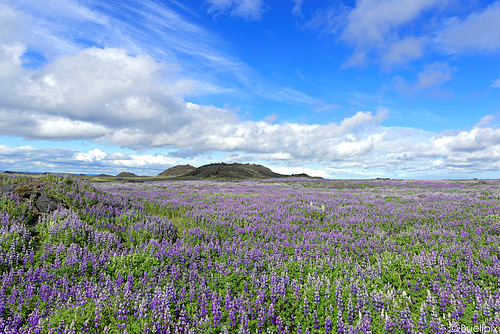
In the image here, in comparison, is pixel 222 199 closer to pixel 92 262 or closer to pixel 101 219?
pixel 101 219

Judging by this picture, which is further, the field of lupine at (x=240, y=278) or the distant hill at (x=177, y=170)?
the distant hill at (x=177, y=170)

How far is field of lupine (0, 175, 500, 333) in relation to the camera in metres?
4.43

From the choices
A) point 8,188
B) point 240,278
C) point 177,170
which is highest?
point 177,170

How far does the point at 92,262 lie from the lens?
6.46m

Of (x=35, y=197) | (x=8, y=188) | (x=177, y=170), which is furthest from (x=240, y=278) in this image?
(x=177, y=170)

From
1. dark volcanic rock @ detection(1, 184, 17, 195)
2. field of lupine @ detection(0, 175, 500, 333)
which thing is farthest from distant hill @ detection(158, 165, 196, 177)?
field of lupine @ detection(0, 175, 500, 333)

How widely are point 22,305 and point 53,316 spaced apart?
916mm

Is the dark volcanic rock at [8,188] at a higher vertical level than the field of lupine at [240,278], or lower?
higher

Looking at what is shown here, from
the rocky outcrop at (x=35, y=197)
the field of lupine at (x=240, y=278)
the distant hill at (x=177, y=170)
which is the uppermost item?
the distant hill at (x=177, y=170)

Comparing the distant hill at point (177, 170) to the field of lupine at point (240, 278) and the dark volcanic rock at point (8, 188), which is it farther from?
the field of lupine at point (240, 278)

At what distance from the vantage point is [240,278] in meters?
5.90

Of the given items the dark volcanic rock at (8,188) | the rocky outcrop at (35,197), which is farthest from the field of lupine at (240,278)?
the dark volcanic rock at (8,188)

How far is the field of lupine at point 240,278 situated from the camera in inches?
174

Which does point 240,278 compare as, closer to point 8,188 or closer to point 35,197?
point 35,197
